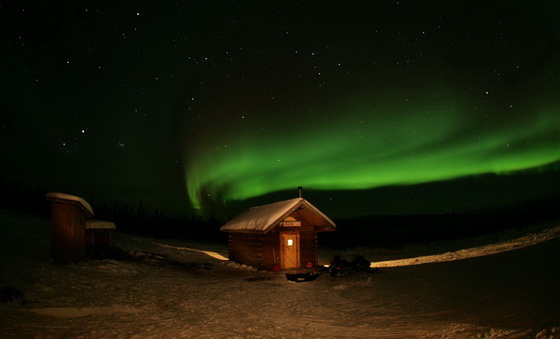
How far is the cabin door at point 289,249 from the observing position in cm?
2114

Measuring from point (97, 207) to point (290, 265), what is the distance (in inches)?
2663

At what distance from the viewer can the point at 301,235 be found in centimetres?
2180

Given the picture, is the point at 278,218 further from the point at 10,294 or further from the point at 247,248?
the point at 10,294

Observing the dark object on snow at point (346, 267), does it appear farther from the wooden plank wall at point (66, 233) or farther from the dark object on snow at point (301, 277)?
the wooden plank wall at point (66, 233)

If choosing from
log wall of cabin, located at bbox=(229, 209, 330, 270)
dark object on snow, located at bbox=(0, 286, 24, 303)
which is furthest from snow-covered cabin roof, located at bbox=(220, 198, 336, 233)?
dark object on snow, located at bbox=(0, 286, 24, 303)

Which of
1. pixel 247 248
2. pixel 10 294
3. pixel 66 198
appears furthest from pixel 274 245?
pixel 10 294

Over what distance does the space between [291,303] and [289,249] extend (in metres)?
9.76

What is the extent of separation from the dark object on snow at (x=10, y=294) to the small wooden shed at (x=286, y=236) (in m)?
11.7

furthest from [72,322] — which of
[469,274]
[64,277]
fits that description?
[469,274]

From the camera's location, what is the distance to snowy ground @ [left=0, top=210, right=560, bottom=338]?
24.2 feet

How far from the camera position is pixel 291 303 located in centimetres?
1169

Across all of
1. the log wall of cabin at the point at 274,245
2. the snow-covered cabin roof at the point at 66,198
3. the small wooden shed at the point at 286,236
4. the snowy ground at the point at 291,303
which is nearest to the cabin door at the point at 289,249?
the small wooden shed at the point at 286,236

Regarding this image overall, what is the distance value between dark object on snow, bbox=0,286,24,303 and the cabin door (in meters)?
13.5

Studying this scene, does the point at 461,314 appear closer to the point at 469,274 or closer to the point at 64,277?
the point at 469,274
